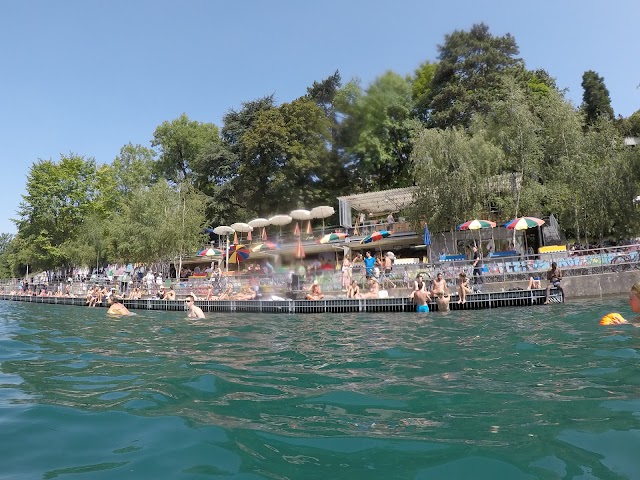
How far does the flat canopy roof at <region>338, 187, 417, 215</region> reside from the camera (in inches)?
1304

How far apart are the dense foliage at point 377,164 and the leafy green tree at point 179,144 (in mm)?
160

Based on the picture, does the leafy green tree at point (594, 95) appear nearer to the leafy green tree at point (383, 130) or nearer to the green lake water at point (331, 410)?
the leafy green tree at point (383, 130)

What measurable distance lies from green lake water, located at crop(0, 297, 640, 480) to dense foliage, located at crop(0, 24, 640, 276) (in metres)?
19.5

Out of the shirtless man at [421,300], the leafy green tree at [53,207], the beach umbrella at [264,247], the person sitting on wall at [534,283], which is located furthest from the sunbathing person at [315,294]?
the leafy green tree at [53,207]

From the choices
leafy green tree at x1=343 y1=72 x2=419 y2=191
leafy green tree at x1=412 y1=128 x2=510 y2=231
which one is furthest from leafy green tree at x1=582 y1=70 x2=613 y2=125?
leafy green tree at x1=412 y1=128 x2=510 y2=231

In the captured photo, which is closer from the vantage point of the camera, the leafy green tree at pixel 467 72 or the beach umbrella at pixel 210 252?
the beach umbrella at pixel 210 252

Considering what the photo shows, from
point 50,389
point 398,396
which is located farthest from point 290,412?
point 50,389

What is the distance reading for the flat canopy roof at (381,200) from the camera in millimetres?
33125

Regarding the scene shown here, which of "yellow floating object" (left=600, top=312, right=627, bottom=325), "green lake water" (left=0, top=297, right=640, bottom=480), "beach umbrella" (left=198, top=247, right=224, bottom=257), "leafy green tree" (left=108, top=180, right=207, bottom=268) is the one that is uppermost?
"leafy green tree" (left=108, top=180, right=207, bottom=268)

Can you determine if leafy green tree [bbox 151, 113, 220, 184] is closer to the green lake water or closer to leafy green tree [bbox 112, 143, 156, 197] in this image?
leafy green tree [bbox 112, 143, 156, 197]

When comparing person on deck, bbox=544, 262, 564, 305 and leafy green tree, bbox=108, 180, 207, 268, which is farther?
leafy green tree, bbox=108, 180, 207, 268

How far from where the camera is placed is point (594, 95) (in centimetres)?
4959

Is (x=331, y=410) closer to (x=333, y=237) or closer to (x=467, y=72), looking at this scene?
(x=333, y=237)

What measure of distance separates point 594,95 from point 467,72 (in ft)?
70.2
